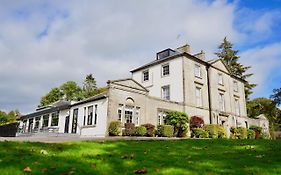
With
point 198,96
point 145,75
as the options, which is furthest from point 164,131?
point 145,75

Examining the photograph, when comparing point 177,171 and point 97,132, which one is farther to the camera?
point 97,132

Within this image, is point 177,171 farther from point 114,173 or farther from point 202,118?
point 202,118

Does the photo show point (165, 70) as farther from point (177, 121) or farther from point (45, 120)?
point (45, 120)

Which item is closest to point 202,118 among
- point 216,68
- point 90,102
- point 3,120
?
point 216,68

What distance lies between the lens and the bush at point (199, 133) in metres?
28.7

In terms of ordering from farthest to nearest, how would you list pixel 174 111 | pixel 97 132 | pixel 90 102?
pixel 174 111
pixel 90 102
pixel 97 132

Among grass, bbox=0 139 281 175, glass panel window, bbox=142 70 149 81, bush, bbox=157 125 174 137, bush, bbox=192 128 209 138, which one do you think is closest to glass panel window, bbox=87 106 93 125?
bush, bbox=157 125 174 137

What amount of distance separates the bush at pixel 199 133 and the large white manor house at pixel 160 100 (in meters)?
2.63

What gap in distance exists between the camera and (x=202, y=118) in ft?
108

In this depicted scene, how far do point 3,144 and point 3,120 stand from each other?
57.2 metres

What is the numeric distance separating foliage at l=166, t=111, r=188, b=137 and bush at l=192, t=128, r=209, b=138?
144 cm

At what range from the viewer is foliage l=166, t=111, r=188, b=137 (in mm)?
27766

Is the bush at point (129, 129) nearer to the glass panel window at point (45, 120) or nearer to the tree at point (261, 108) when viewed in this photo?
the glass panel window at point (45, 120)

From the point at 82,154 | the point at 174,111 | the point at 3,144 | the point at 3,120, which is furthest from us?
the point at 3,120
